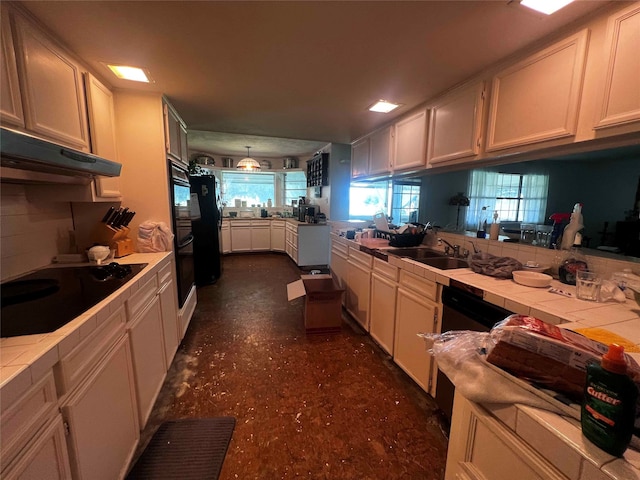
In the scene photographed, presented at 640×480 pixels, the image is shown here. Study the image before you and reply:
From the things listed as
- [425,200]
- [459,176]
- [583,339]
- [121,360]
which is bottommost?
[121,360]

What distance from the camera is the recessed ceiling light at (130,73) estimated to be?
183cm

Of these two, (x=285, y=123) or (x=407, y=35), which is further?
(x=285, y=123)

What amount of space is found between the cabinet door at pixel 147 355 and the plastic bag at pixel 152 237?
0.55 meters

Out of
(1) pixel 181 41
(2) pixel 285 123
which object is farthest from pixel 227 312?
(1) pixel 181 41

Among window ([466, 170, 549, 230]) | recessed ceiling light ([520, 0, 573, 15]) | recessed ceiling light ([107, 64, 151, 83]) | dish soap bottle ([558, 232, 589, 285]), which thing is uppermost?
recessed ceiling light ([107, 64, 151, 83])

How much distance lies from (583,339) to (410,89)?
2.08m

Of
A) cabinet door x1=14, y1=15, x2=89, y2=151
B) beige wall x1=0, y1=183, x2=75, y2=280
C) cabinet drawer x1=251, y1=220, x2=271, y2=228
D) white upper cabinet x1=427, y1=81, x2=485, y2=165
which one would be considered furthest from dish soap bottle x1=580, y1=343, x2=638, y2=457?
cabinet drawer x1=251, y1=220, x2=271, y2=228

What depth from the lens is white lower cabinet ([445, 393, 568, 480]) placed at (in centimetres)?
58

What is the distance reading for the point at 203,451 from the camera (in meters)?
1.44

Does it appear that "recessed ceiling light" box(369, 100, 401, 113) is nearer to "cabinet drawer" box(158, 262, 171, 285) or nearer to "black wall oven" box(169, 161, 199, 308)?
"black wall oven" box(169, 161, 199, 308)

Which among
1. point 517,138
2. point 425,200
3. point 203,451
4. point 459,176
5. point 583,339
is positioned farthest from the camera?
point 425,200

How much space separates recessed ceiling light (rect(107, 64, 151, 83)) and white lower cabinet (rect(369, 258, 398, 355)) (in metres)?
2.34

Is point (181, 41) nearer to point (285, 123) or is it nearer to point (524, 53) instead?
point (285, 123)

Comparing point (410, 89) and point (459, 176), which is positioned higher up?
point (410, 89)
